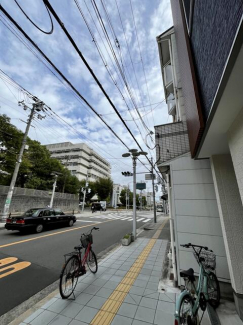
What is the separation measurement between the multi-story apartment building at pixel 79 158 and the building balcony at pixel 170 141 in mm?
40589

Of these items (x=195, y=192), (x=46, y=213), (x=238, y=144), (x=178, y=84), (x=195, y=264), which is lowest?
(x=195, y=264)

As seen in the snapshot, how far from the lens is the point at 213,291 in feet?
8.31

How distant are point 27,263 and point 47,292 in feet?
6.15

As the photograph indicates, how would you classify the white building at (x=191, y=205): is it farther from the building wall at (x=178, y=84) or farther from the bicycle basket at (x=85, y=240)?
the bicycle basket at (x=85, y=240)

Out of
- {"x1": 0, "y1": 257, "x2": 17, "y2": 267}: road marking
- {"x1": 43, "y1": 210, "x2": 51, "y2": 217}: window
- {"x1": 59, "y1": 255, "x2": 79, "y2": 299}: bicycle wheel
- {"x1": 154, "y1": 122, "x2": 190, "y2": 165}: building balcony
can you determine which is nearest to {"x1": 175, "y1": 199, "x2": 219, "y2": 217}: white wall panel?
{"x1": 154, "y1": 122, "x2": 190, "y2": 165}: building balcony

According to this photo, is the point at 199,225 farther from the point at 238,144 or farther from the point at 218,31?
the point at 218,31

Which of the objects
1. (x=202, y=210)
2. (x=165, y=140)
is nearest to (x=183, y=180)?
(x=202, y=210)

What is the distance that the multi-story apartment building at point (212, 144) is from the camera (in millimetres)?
1444

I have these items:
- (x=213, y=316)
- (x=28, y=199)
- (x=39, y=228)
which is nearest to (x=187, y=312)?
(x=213, y=316)

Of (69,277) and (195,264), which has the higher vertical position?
(195,264)

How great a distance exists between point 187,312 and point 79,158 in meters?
47.3

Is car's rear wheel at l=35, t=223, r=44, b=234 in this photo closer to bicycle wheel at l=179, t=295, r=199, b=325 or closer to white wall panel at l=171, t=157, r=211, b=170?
white wall panel at l=171, t=157, r=211, b=170

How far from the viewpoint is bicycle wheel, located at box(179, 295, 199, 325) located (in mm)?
1904

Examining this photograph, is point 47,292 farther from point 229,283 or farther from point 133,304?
point 229,283
